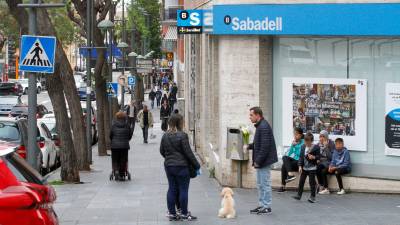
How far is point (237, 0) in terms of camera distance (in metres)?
15.6

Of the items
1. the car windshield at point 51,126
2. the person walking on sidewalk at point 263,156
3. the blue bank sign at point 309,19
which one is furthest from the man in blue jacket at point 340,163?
the car windshield at point 51,126

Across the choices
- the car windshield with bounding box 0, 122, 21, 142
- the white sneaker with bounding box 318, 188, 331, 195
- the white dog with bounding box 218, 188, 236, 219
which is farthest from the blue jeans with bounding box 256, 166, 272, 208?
the car windshield with bounding box 0, 122, 21, 142

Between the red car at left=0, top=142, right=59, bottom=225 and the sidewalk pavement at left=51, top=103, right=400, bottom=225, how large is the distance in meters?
4.66

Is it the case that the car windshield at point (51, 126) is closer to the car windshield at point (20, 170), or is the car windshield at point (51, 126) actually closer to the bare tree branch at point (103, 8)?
the bare tree branch at point (103, 8)

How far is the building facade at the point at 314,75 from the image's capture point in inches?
595

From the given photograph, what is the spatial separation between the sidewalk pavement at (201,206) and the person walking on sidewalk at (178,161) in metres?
0.32

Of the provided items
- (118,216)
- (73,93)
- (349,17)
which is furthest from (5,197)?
(73,93)

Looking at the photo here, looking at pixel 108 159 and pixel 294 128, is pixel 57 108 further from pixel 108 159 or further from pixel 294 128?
pixel 108 159

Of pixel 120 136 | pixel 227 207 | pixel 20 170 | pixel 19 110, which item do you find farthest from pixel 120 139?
pixel 19 110

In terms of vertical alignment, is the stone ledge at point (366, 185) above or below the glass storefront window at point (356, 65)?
below

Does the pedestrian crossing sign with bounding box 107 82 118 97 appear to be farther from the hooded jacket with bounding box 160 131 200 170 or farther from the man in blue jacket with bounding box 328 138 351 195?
the hooded jacket with bounding box 160 131 200 170

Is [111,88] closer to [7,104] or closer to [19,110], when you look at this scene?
[19,110]

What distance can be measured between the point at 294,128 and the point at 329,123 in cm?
65

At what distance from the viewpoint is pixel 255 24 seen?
15.4 metres
